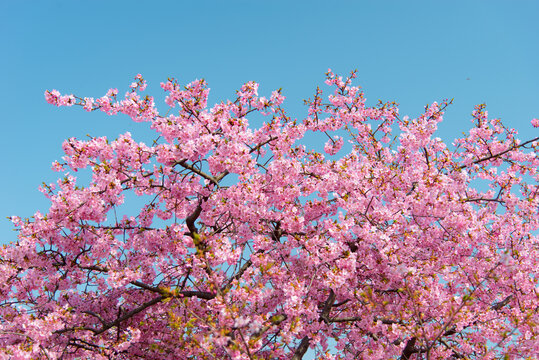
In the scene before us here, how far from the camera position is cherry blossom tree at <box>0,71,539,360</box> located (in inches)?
262

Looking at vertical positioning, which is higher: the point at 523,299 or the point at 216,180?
the point at 216,180

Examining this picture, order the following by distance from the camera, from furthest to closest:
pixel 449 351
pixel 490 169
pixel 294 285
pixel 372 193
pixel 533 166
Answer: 1. pixel 490 169
2. pixel 533 166
3. pixel 372 193
4. pixel 449 351
5. pixel 294 285

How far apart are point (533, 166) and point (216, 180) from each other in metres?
8.70

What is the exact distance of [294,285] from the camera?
6.33m

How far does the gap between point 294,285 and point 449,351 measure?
3.33 m

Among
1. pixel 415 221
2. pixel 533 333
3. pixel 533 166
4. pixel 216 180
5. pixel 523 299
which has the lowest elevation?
pixel 533 333

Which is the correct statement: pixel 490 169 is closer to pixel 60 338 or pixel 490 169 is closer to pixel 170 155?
pixel 170 155

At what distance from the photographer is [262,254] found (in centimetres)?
686

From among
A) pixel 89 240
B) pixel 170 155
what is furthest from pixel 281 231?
pixel 89 240

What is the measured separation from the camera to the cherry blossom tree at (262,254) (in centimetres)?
665

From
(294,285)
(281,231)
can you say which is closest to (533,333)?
(294,285)

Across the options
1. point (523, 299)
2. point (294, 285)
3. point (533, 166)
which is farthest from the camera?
point (533, 166)

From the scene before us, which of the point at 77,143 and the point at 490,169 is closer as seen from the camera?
the point at 77,143

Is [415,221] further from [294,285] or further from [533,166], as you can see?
[533,166]
